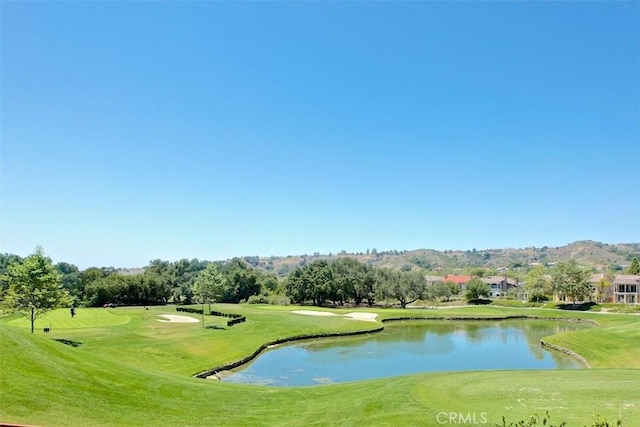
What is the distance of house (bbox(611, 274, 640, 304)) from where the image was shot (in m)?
90.4

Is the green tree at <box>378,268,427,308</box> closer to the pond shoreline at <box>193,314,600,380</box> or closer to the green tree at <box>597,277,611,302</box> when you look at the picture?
the pond shoreline at <box>193,314,600,380</box>

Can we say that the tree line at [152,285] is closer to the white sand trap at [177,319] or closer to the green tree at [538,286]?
the white sand trap at [177,319]

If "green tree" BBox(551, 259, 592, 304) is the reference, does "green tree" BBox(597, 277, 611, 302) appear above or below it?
below

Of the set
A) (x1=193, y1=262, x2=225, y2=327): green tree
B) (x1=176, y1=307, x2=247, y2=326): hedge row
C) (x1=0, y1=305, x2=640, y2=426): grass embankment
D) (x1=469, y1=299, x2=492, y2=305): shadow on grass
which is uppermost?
(x1=193, y1=262, x2=225, y2=327): green tree

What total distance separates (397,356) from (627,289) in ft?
265

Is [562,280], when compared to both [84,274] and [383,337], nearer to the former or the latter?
[383,337]

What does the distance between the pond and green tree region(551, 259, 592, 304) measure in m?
28.8

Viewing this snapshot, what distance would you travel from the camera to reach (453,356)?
36656mm

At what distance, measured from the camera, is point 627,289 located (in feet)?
302

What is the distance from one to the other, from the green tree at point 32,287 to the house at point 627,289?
102363 millimetres

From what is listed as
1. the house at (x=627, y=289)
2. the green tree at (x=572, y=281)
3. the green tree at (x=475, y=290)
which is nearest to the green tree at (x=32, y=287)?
the green tree at (x=572, y=281)

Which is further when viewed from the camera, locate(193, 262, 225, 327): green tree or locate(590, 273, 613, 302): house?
locate(590, 273, 613, 302): house

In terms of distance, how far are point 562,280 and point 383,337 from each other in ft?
162

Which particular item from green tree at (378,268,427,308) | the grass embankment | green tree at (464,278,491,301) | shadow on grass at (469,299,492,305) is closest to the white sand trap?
the grass embankment
